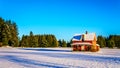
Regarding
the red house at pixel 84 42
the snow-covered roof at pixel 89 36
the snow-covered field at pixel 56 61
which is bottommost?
the snow-covered field at pixel 56 61

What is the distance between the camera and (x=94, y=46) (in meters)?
68.8

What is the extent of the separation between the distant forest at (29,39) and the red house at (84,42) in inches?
1305

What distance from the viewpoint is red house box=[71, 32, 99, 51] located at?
6781cm

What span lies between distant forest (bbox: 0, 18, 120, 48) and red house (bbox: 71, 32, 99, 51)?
33.2 m

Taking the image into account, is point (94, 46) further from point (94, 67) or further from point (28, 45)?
point (28, 45)

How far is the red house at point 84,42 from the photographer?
67812mm

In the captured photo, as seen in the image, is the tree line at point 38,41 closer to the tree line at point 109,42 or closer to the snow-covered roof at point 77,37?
the tree line at point 109,42

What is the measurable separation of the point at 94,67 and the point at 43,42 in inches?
3957

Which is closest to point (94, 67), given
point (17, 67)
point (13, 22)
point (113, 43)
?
point (17, 67)

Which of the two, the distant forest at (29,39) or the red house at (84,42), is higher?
the distant forest at (29,39)

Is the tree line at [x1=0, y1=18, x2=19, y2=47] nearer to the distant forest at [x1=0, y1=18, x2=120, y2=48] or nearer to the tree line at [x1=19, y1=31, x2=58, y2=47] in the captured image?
the distant forest at [x1=0, y1=18, x2=120, y2=48]

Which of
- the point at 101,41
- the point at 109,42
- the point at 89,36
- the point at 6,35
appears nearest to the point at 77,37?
the point at 89,36

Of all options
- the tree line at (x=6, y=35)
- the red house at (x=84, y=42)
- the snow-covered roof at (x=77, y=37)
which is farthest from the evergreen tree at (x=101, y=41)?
the red house at (x=84, y=42)

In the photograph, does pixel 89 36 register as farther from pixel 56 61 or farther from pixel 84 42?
pixel 56 61
